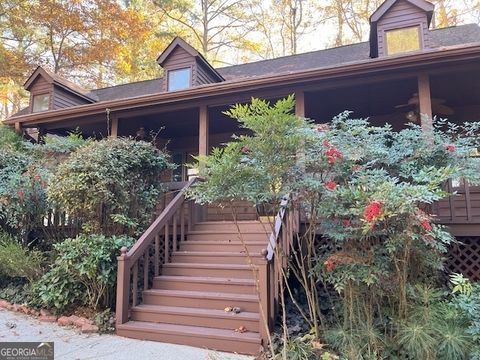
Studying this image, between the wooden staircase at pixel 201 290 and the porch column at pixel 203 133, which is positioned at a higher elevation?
the porch column at pixel 203 133

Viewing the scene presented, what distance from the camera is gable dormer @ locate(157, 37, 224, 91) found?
9.19 m

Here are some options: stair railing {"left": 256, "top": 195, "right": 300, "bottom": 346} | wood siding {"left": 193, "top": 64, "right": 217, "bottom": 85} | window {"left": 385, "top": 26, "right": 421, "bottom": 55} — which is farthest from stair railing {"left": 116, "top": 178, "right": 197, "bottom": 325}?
window {"left": 385, "top": 26, "right": 421, "bottom": 55}

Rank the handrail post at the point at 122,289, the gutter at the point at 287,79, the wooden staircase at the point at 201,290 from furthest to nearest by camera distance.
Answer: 1. the gutter at the point at 287,79
2. the handrail post at the point at 122,289
3. the wooden staircase at the point at 201,290

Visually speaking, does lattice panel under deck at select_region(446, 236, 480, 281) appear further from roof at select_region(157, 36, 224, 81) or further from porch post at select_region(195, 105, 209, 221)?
roof at select_region(157, 36, 224, 81)

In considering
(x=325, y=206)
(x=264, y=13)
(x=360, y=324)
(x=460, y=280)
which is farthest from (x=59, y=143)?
(x=264, y=13)

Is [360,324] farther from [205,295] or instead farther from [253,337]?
[205,295]

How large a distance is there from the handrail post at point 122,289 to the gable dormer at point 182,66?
5492 mm

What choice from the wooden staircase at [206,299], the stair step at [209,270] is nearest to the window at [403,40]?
the wooden staircase at [206,299]

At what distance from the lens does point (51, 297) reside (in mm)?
5082

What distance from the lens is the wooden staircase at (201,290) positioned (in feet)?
13.4

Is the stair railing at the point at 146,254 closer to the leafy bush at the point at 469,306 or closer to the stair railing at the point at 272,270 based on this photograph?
the stair railing at the point at 272,270

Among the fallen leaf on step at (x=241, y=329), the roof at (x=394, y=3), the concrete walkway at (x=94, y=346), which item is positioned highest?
the roof at (x=394, y=3)

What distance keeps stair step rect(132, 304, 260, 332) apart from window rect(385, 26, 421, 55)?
6199mm

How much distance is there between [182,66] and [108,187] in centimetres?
487
